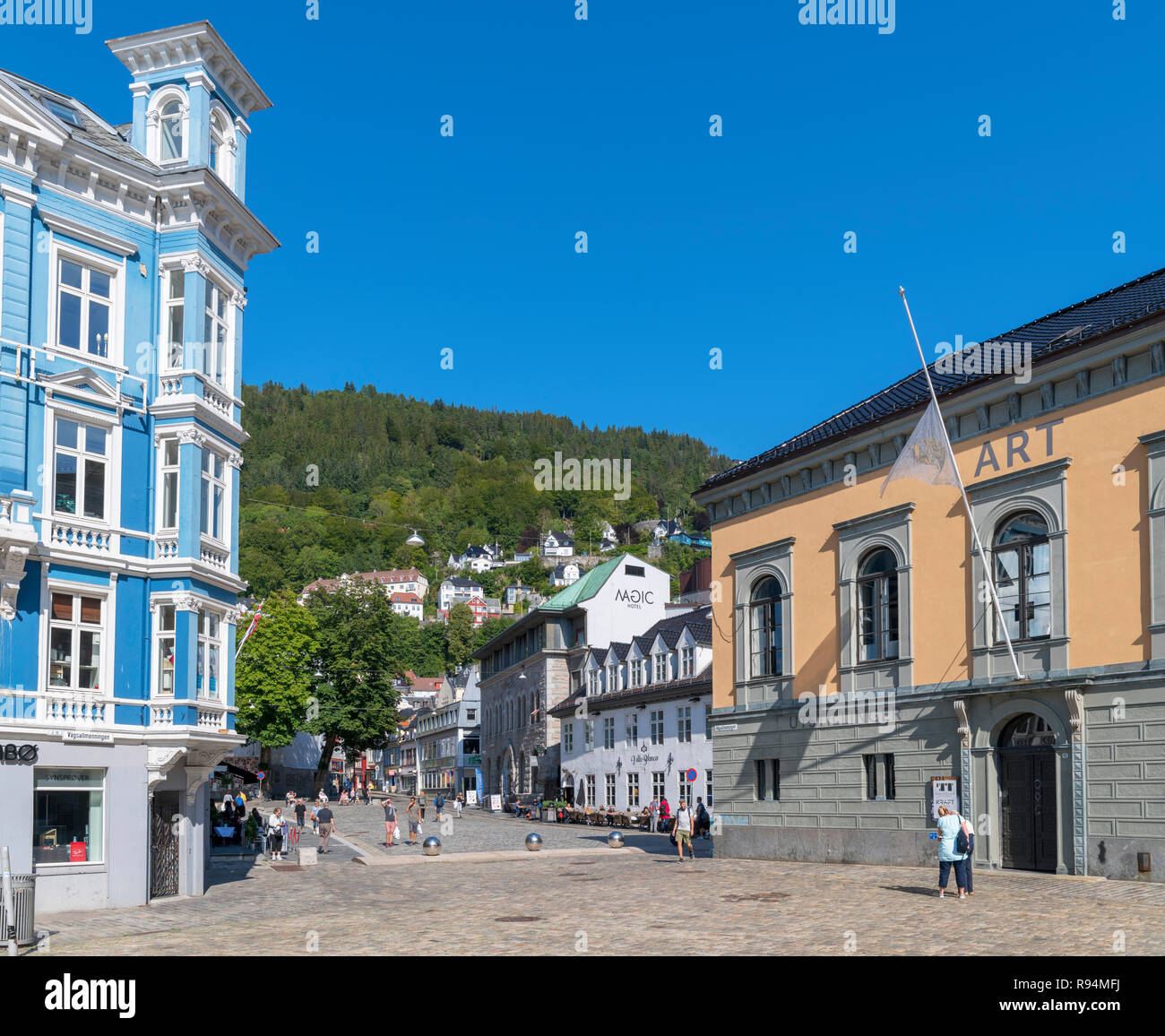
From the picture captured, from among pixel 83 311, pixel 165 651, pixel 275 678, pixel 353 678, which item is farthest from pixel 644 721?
pixel 83 311

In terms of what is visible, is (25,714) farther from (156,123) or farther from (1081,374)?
(1081,374)

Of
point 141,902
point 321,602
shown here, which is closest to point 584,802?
point 321,602

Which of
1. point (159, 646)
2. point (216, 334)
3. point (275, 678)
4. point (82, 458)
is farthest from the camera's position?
point (275, 678)

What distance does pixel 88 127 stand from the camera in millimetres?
27969

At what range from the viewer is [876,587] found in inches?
1236

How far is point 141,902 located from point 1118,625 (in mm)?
19702

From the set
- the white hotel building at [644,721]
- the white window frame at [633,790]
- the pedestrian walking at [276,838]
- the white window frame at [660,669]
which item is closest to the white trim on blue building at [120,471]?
the pedestrian walking at [276,838]

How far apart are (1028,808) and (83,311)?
21.8 m

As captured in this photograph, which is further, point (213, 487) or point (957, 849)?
point (213, 487)

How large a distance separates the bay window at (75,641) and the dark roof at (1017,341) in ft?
58.7

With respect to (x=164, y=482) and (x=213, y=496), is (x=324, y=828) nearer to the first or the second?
(x=213, y=496)

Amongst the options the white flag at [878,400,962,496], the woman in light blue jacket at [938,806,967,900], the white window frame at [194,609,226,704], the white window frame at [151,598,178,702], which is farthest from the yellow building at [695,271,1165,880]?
the white window frame at [151,598,178,702]

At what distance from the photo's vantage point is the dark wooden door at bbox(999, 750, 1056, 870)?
25906 millimetres
